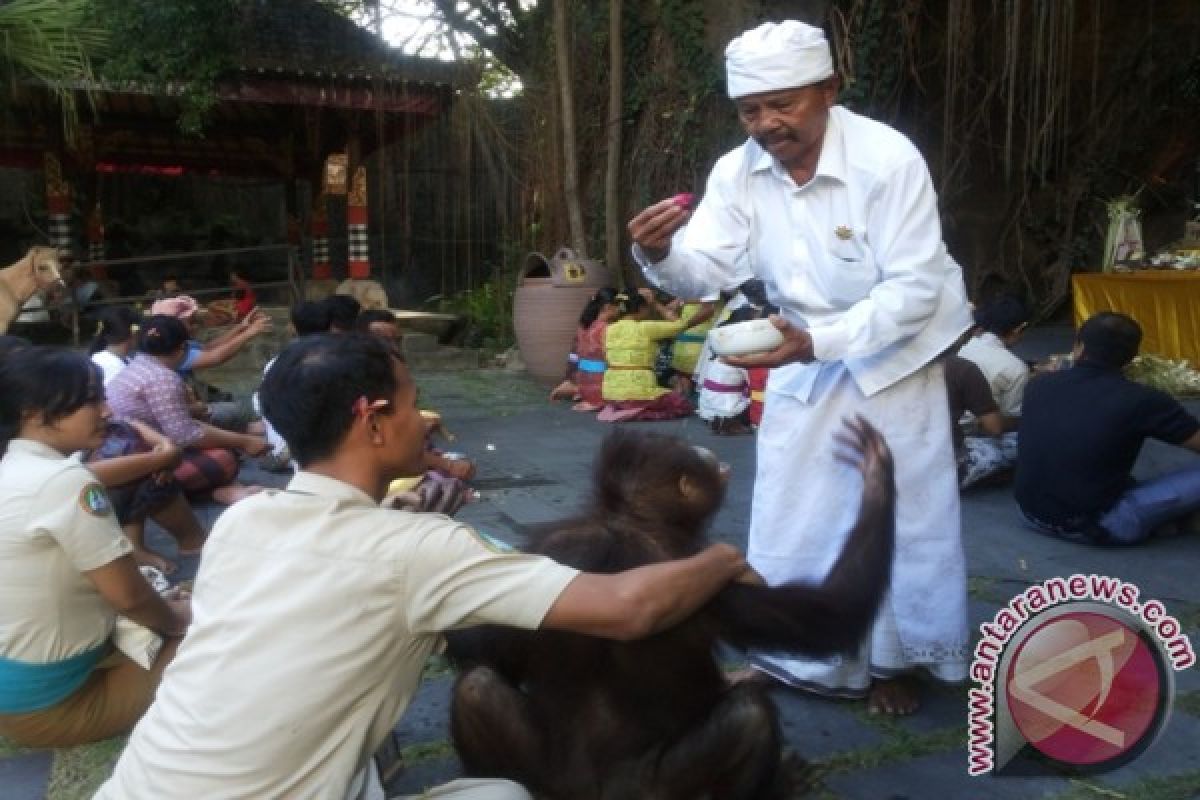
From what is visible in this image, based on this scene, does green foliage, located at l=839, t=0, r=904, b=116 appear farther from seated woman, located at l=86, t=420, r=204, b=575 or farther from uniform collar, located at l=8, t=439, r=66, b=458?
uniform collar, located at l=8, t=439, r=66, b=458

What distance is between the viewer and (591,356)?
29.7 feet

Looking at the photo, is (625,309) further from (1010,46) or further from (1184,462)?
(1184,462)

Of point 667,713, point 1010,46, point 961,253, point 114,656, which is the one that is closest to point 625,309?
point 1010,46

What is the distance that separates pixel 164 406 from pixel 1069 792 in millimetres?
4212

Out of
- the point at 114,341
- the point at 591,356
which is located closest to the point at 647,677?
the point at 114,341

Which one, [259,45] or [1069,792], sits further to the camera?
[259,45]

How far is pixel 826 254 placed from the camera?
126 inches

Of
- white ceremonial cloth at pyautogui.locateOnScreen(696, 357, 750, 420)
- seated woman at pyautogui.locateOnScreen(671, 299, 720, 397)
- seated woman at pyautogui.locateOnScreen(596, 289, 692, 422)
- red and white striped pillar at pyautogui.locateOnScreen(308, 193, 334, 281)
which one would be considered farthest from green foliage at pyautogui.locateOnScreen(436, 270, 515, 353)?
white ceremonial cloth at pyautogui.locateOnScreen(696, 357, 750, 420)

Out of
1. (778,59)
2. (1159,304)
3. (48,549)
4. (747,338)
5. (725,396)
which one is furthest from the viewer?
(1159,304)

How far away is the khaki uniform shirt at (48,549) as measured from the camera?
2709 mm

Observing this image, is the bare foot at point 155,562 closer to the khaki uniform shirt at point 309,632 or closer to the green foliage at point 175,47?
the khaki uniform shirt at point 309,632

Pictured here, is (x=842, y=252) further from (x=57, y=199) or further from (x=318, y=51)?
(x=57, y=199)

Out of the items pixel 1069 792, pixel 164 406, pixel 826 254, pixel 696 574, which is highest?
pixel 826 254

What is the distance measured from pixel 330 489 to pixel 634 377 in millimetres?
6667
